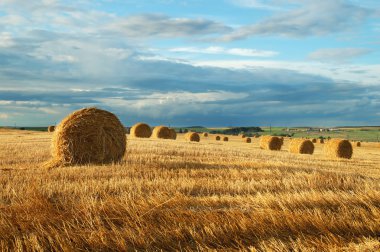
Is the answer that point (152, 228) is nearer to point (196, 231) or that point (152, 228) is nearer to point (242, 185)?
point (196, 231)

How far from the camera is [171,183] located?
954 centimetres

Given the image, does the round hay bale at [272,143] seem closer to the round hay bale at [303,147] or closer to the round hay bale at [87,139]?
the round hay bale at [303,147]

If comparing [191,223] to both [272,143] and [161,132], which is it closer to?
[272,143]

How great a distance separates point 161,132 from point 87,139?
2728 centimetres

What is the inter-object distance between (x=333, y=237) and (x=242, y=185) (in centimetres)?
442

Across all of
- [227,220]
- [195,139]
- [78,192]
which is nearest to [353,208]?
[227,220]

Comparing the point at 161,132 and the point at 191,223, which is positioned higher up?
the point at 161,132

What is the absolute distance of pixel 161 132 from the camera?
43312mm

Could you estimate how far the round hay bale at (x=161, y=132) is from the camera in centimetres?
4319

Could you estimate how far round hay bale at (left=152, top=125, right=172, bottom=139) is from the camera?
43.2 meters

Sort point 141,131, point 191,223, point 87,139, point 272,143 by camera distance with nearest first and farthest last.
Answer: point 191,223 → point 87,139 → point 272,143 → point 141,131

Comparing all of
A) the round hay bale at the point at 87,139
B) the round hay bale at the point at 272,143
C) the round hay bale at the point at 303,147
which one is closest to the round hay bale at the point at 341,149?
the round hay bale at the point at 303,147

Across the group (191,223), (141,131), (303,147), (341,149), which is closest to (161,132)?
(141,131)

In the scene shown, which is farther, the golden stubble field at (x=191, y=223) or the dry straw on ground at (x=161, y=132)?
the dry straw on ground at (x=161, y=132)
